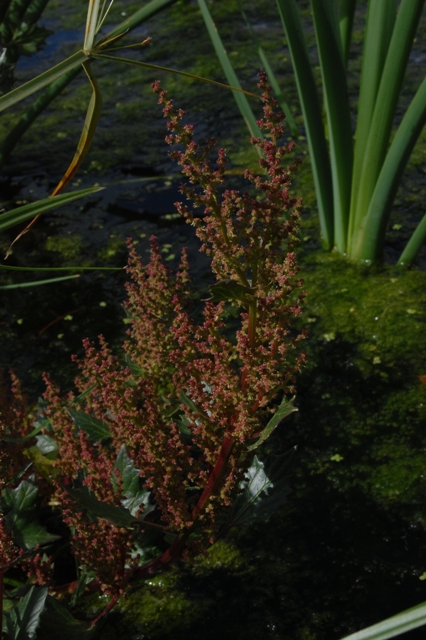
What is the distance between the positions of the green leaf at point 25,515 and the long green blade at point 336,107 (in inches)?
45.8

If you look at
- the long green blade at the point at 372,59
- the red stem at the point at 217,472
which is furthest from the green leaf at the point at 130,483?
the long green blade at the point at 372,59

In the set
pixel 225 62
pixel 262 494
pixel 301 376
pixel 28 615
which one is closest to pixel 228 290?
pixel 262 494

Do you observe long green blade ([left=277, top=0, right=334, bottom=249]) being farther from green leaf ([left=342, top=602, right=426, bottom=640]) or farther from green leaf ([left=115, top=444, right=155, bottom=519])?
green leaf ([left=342, top=602, right=426, bottom=640])

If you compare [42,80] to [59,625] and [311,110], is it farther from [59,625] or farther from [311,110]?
[311,110]

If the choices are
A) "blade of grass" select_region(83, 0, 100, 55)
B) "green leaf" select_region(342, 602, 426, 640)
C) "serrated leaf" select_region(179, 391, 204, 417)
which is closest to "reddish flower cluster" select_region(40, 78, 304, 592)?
"serrated leaf" select_region(179, 391, 204, 417)

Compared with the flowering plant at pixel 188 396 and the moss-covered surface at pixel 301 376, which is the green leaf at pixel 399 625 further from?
the moss-covered surface at pixel 301 376

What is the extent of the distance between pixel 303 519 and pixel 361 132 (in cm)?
102

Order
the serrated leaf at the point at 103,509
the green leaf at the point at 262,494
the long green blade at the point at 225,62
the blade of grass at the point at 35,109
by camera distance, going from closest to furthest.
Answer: the serrated leaf at the point at 103,509
the green leaf at the point at 262,494
the long green blade at the point at 225,62
the blade of grass at the point at 35,109

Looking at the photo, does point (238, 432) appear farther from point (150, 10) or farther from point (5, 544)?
point (150, 10)

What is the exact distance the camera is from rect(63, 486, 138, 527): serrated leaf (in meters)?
1.10

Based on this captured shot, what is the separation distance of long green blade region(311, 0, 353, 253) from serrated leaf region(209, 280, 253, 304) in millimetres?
1032

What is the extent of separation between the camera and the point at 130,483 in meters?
1.31

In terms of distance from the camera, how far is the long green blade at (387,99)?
66.4 inches

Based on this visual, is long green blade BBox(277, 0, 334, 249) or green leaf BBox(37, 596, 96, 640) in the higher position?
long green blade BBox(277, 0, 334, 249)
